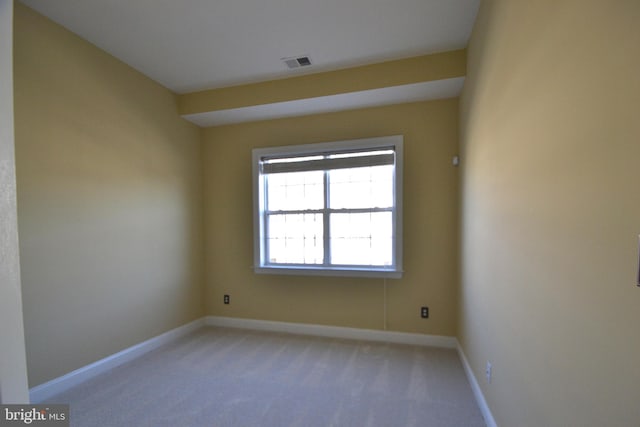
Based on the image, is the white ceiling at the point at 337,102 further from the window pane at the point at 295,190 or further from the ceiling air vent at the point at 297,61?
A: the window pane at the point at 295,190

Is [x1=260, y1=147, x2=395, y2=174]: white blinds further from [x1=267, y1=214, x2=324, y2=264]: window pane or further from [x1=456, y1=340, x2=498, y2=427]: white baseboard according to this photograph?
[x1=456, y1=340, x2=498, y2=427]: white baseboard

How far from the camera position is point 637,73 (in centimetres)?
64

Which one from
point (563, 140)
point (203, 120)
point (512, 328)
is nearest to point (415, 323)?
point (512, 328)

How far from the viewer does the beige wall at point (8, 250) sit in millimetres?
888

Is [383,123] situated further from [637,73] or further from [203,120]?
[637,73]

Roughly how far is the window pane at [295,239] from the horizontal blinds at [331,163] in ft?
1.89

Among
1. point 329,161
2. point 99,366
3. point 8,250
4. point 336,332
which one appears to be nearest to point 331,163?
point 329,161

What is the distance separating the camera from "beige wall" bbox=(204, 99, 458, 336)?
2.95 m

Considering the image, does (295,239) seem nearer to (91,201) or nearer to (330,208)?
(330,208)

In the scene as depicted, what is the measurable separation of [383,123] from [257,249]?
212 centimetres

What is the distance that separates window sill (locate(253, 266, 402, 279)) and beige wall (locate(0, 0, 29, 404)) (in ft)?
8.18

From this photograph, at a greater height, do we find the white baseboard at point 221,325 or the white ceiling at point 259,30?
the white ceiling at point 259,30

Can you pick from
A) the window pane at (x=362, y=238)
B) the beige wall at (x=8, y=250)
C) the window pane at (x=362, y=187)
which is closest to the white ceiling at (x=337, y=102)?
the window pane at (x=362, y=187)

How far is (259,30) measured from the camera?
2.28 m
